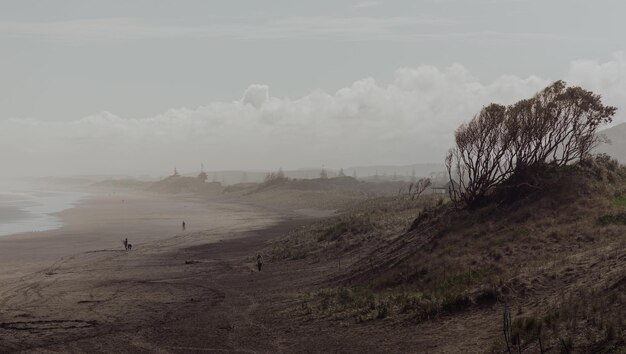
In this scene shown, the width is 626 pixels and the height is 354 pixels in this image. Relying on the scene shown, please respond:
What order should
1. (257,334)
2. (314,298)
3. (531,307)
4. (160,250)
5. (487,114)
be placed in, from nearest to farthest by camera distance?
(531,307), (257,334), (314,298), (487,114), (160,250)

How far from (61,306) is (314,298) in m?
14.0

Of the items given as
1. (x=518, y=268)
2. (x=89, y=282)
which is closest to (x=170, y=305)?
(x=89, y=282)

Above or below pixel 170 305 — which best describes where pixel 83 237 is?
above

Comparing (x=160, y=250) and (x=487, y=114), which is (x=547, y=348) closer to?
(x=487, y=114)

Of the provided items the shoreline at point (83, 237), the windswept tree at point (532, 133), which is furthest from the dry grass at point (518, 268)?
the shoreline at point (83, 237)

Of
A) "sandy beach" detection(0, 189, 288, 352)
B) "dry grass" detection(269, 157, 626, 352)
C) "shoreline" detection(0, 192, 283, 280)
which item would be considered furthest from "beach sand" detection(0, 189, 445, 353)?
"dry grass" detection(269, 157, 626, 352)

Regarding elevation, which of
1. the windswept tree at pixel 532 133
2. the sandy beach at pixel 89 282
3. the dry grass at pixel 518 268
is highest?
the windswept tree at pixel 532 133

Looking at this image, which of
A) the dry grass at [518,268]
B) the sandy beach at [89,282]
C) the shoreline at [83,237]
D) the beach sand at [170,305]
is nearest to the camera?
the dry grass at [518,268]

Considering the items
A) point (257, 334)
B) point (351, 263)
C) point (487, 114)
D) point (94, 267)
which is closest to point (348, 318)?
point (257, 334)

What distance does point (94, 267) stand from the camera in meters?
39.8

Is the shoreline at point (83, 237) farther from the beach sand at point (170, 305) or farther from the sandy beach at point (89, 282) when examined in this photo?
the beach sand at point (170, 305)

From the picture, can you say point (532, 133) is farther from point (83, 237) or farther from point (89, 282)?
point (83, 237)

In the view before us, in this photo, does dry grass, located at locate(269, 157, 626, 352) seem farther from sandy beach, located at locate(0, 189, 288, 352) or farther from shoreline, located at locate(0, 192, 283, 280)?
shoreline, located at locate(0, 192, 283, 280)

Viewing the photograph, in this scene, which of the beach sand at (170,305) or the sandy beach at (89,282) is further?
the sandy beach at (89,282)
